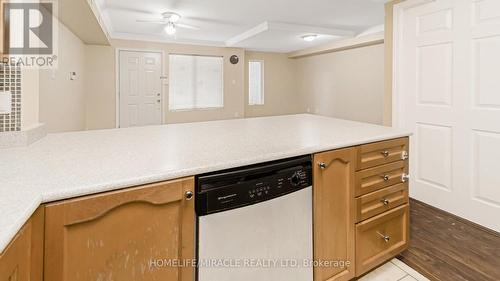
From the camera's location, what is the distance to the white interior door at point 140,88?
6.08m

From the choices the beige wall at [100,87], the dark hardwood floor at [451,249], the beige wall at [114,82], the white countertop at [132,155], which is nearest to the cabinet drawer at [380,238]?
the dark hardwood floor at [451,249]

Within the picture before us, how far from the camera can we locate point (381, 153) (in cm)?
156

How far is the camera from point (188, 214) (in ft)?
3.21

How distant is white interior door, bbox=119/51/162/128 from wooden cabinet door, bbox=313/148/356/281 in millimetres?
5717

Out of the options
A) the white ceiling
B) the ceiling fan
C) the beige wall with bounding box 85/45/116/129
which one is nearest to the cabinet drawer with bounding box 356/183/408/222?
the white ceiling

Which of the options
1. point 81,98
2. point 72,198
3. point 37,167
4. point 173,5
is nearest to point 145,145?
point 37,167

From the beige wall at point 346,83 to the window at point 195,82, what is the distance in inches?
98.5

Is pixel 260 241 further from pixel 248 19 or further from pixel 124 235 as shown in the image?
pixel 248 19

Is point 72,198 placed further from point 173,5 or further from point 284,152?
point 173,5

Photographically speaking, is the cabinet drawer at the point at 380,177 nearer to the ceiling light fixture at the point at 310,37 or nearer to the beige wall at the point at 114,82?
the ceiling light fixture at the point at 310,37

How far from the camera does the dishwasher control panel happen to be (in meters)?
1.00

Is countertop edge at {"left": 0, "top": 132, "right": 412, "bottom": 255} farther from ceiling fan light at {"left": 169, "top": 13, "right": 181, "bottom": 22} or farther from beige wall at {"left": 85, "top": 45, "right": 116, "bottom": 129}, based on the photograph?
beige wall at {"left": 85, "top": 45, "right": 116, "bottom": 129}

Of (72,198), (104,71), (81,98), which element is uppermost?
(104,71)

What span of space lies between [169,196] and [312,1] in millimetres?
3773
